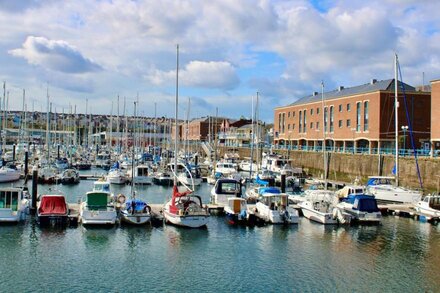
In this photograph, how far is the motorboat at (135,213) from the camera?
121 ft

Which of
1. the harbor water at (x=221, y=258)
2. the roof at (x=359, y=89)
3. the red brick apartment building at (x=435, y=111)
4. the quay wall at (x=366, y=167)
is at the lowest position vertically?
the harbor water at (x=221, y=258)

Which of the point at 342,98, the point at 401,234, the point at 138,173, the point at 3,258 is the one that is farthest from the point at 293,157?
the point at 3,258

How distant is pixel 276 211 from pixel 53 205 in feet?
53.4

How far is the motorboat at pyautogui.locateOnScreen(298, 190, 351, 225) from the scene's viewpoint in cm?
3994

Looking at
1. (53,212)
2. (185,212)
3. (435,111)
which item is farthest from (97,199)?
(435,111)

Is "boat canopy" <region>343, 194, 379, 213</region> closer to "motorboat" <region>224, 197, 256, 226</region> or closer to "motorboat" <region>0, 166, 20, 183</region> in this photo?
"motorboat" <region>224, 197, 256, 226</region>

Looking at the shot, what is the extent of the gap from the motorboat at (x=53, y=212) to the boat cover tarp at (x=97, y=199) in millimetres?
1820

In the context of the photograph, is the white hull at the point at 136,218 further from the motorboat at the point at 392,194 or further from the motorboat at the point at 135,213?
the motorboat at the point at 392,194

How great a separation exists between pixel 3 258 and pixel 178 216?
11922 millimetres

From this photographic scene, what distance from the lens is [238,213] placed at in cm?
4000

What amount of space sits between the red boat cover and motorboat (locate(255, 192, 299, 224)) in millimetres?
14498

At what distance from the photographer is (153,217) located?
126ft

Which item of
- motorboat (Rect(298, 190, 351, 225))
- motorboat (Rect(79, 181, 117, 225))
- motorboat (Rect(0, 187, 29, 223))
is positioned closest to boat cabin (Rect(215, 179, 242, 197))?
motorboat (Rect(298, 190, 351, 225))

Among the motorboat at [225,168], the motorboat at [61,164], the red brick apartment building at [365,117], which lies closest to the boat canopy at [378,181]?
the red brick apartment building at [365,117]
